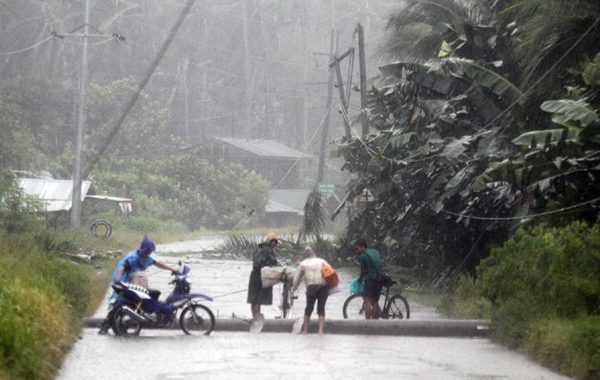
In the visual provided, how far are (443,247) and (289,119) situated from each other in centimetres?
6632

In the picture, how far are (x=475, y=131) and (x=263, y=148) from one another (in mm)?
55372

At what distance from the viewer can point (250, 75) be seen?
88062 mm

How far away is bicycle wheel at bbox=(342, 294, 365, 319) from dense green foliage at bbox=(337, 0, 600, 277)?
3107 mm

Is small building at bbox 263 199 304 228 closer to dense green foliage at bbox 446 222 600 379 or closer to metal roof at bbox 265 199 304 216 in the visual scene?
metal roof at bbox 265 199 304 216

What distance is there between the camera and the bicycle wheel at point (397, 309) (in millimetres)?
21359

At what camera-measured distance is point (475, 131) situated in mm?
28438

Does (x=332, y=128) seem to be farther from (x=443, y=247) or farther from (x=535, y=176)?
(x=535, y=176)

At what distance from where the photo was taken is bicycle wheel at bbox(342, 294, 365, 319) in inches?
856

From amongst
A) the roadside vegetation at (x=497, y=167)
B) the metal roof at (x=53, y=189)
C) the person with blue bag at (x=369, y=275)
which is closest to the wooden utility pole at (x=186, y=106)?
the metal roof at (x=53, y=189)

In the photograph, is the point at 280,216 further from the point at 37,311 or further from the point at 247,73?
the point at 37,311

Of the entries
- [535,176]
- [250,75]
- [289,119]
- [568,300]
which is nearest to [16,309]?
[568,300]

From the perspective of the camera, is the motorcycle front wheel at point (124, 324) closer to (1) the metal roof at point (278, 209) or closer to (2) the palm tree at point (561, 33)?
(2) the palm tree at point (561, 33)

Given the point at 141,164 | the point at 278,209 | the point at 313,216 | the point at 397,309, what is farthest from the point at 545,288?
the point at 278,209

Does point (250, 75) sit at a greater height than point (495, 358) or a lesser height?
greater
